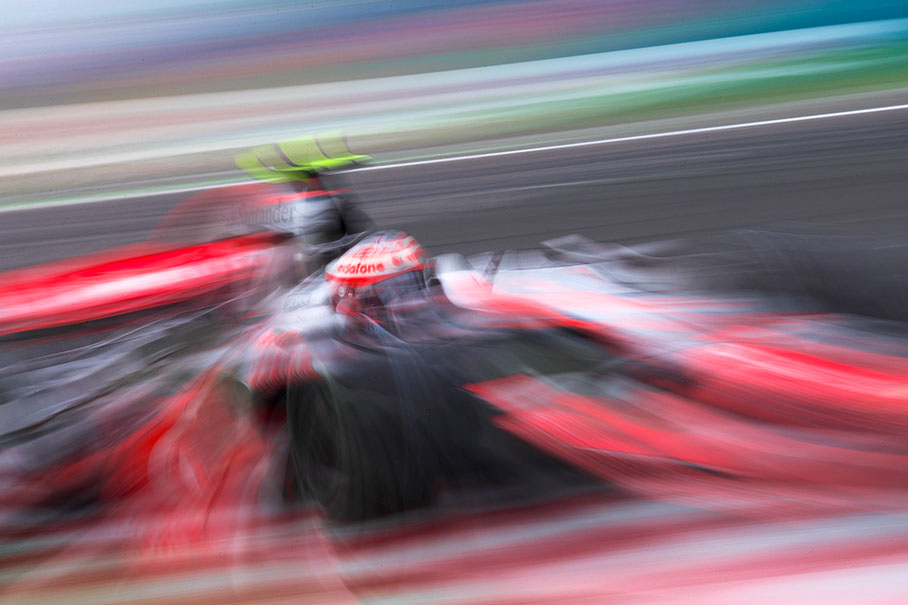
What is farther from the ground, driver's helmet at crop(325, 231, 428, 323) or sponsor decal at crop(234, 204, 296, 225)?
sponsor decal at crop(234, 204, 296, 225)

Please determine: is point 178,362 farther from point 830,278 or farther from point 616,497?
point 830,278

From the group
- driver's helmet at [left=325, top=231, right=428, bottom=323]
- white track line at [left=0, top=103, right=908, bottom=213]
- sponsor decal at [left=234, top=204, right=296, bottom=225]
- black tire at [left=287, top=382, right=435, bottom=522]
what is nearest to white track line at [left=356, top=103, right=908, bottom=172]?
white track line at [left=0, top=103, right=908, bottom=213]

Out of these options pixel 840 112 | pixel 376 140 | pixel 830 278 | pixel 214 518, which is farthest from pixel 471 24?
pixel 214 518

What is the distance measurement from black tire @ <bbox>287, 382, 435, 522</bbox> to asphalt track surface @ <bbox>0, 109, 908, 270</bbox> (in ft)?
6.75

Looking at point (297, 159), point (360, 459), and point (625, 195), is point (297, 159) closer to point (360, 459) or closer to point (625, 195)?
point (360, 459)

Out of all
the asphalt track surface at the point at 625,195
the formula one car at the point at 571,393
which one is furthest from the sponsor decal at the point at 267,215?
the asphalt track surface at the point at 625,195

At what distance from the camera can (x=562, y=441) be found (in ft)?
4.92

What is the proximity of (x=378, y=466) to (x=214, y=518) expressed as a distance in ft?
1.32

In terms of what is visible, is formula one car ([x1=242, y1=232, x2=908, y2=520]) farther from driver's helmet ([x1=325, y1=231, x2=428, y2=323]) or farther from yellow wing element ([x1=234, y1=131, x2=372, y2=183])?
yellow wing element ([x1=234, y1=131, x2=372, y2=183])

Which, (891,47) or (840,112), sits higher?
(891,47)

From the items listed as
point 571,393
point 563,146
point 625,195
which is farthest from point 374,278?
point 563,146

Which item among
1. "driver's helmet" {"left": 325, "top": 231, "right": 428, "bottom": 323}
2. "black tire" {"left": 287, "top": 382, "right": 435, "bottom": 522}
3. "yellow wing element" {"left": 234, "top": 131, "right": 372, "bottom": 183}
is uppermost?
"yellow wing element" {"left": 234, "top": 131, "right": 372, "bottom": 183}

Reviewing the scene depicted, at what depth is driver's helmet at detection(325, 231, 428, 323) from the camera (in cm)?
169

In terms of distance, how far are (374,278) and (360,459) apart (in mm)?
417
